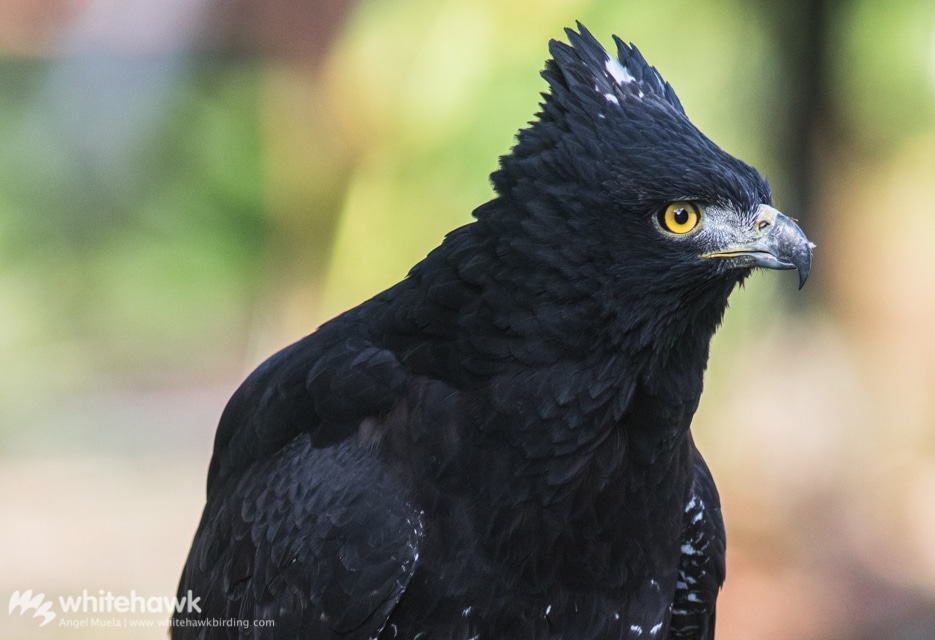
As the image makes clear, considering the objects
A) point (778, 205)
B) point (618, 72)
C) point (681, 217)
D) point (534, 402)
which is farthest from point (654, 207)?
point (778, 205)

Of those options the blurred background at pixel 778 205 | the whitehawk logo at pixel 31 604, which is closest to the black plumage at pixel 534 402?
the blurred background at pixel 778 205

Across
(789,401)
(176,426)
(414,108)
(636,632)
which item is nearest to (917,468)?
(789,401)

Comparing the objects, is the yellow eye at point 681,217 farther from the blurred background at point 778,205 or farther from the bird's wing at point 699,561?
the blurred background at point 778,205

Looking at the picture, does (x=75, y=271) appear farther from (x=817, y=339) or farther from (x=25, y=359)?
(x=817, y=339)

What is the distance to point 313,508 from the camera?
4086 mm

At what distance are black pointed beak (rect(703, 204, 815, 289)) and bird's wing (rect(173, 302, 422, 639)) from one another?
52.7 inches

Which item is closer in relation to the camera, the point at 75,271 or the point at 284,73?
the point at 284,73

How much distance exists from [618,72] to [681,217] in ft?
2.34

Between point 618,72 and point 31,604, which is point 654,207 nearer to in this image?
point 618,72

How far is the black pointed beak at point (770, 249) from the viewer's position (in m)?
3.75

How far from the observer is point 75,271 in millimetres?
14258

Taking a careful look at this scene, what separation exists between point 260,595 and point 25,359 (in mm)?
11045

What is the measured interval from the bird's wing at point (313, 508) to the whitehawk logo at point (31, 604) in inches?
188

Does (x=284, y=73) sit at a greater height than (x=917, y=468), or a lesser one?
greater
